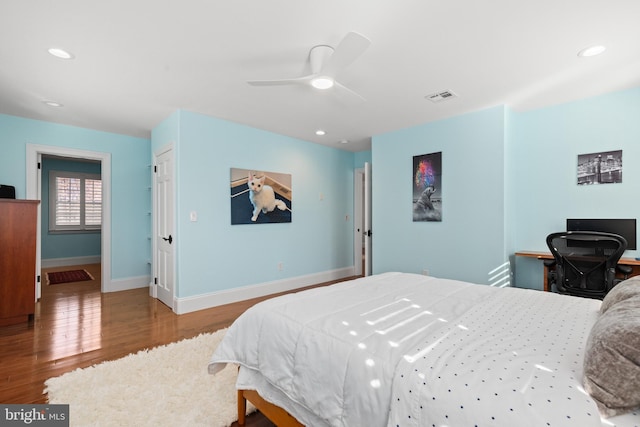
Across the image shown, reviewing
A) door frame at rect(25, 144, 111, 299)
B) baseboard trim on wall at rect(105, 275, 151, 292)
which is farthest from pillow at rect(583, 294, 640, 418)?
baseboard trim on wall at rect(105, 275, 151, 292)

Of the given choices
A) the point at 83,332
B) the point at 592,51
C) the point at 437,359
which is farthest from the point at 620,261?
the point at 83,332

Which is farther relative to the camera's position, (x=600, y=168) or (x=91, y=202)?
(x=91, y=202)

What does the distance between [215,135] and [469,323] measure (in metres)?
3.58

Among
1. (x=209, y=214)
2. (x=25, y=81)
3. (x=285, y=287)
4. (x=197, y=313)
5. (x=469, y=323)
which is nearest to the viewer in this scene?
(x=469, y=323)

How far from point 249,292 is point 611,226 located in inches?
168

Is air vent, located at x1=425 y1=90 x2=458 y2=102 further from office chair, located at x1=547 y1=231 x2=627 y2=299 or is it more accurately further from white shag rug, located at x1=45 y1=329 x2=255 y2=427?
white shag rug, located at x1=45 y1=329 x2=255 y2=427

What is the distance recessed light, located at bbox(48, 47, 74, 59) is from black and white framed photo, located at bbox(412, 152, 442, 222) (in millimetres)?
3779

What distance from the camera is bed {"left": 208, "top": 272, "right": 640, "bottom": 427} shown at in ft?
2.76

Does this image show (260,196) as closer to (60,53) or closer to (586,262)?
(60,53)

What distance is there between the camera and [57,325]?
3.25m

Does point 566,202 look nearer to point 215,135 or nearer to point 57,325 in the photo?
point 215,135

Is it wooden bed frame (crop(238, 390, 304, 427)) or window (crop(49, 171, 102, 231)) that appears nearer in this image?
wooden bed frame (crop(238, 390, 304, 427))

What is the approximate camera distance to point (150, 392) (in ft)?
6.53

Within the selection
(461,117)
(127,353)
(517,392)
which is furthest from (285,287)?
(517,392)
